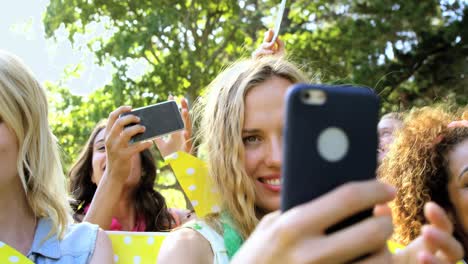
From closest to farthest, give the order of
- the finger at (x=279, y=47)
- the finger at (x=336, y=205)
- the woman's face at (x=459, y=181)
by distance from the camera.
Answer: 1. the finger at (x=336, y=205)
2. the woman's face at (x=459, y=181)
3. the finger at (x=279, y=47)

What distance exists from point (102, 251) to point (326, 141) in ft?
4.38

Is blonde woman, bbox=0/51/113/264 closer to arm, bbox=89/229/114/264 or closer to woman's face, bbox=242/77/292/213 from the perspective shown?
arm, bbox=89/229/114/264

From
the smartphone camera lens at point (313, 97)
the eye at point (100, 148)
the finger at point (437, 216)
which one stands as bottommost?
the eye at point (100, 148)

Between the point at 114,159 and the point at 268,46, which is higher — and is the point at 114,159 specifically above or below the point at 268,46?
below

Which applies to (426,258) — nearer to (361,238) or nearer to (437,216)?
(437,216)

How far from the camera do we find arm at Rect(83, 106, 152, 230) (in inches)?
92.0

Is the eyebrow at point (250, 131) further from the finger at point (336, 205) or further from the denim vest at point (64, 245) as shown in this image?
the finger at point (336, 205)

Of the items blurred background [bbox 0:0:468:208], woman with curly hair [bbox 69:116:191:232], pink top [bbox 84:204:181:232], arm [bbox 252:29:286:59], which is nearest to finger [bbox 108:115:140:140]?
woman with curly hair [bbox 69:116:191:232]

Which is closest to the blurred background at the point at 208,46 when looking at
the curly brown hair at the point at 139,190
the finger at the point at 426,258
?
the curly brown hair at the point at 139,190

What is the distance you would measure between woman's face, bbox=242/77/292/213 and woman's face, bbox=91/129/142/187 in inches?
68.1

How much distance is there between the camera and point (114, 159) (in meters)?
2.40

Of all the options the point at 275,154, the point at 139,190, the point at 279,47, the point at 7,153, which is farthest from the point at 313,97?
the point at 139,190

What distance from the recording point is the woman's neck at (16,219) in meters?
1.82

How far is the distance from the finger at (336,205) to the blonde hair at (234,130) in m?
0.94
